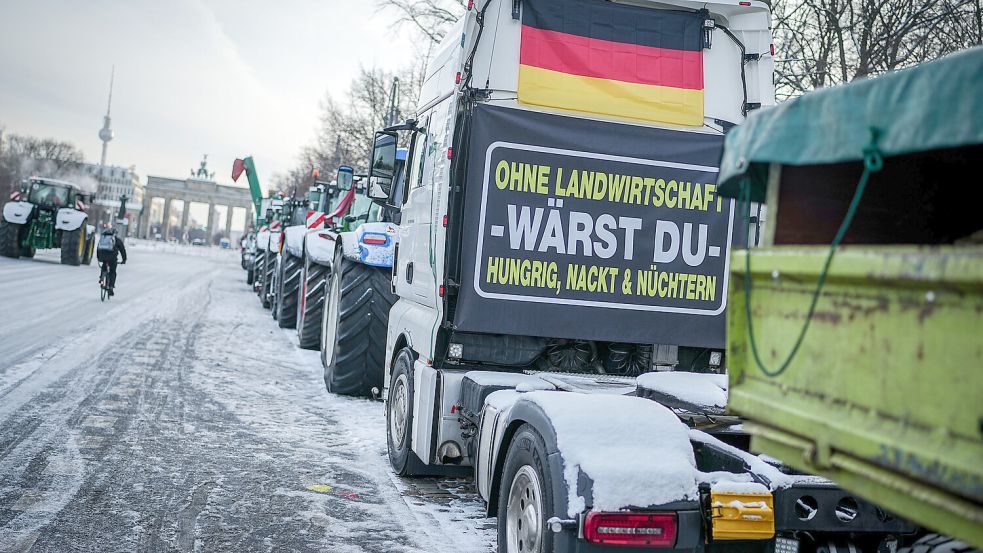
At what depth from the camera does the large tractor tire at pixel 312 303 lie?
12109 millimetres

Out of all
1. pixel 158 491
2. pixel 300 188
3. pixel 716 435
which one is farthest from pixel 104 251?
pixel 300 188

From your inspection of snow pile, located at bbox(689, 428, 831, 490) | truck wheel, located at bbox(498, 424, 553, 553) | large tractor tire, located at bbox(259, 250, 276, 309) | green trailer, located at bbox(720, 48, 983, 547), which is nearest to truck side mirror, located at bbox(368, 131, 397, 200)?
truck wheel, located at bbox(498, 424, 553, 553)

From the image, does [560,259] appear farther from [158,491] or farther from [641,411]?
[158,491]

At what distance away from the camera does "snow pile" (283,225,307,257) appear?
564 inches

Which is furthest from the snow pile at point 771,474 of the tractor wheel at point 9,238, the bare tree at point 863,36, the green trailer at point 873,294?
the tractor wheel at point 9,238

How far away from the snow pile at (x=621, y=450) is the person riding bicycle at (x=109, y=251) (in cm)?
1592

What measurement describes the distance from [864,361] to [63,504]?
181 inches

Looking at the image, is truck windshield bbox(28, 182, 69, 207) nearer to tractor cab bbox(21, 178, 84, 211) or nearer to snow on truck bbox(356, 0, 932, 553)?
tractor cab bbox(21, 178, 84, 211)

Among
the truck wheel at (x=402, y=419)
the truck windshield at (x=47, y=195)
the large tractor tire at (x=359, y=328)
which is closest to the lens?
the truck wheel at (x=402, y=419)

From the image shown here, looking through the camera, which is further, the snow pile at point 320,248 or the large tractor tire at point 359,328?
the snow pile at point 320,248

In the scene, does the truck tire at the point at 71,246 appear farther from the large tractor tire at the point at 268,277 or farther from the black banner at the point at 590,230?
the black banner at the point at 590,230

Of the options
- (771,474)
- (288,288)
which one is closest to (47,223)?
(288,288)

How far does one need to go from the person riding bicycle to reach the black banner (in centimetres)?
1429

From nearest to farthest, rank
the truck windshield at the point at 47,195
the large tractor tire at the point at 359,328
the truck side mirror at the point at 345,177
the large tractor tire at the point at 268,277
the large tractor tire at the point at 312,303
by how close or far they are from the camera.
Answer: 1. the large tractor tire at the point at 359,328
2. the truck side mirror at the point at 345,177
3. the large tractor tire at the point at 312,303
4. the large tractor tire at the point at 268,277
5. the truck windshield at the point at 47,195
